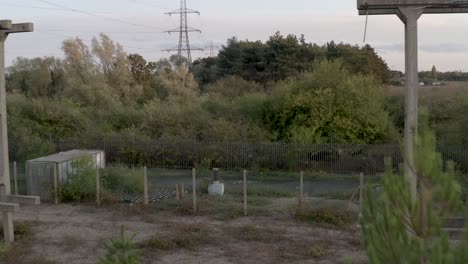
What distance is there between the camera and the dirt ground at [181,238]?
1350 centimetres

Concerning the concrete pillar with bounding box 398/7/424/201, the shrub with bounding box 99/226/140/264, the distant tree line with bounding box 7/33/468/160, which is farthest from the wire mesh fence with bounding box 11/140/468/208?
the shrub with bounding box 99/226/140/264

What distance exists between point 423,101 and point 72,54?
27.5m

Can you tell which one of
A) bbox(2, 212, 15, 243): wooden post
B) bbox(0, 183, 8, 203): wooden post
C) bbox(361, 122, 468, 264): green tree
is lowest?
bbox(2, 212, 15, 243): wooden post

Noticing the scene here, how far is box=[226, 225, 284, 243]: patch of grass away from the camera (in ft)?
48.8

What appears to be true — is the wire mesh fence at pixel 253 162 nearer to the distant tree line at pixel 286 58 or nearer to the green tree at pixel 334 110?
the green tree at pixel 334 110

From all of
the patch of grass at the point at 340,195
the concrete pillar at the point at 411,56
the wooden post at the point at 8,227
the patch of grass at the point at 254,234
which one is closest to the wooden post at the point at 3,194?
the wooden post at the point at 8,227

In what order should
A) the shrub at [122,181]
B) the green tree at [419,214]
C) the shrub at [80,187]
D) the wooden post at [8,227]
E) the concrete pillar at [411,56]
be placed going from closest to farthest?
the green tree at [419,214] < the concrete pillar at [411,56] < the wooden post at [8,227] < the shrub at [80,187] < the shrub at [122,181]

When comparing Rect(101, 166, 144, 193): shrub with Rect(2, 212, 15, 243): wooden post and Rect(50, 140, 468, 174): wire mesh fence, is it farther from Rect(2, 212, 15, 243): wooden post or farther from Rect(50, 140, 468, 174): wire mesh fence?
Rect(50, 140, 468, 174): wire mesh fence

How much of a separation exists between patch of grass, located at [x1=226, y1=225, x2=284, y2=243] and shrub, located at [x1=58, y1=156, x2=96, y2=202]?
5671mm

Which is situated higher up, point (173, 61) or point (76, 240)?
point (173, 61)

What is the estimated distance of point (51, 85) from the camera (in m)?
52.3

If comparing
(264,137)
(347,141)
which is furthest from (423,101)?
(264,137)

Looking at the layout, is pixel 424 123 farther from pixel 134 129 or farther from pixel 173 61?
pixel 173 61

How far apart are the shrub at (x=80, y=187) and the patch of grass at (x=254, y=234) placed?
567 cm
